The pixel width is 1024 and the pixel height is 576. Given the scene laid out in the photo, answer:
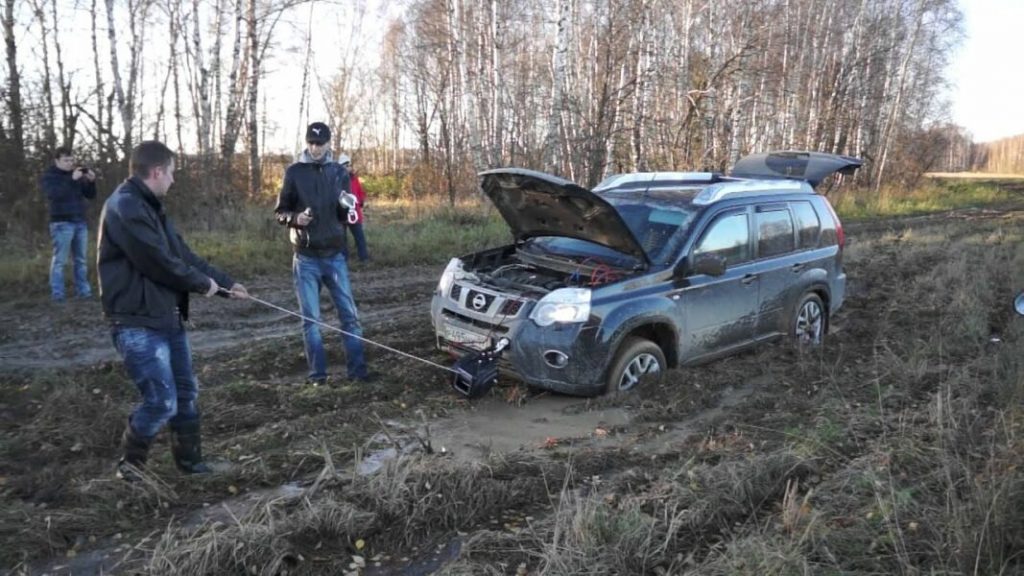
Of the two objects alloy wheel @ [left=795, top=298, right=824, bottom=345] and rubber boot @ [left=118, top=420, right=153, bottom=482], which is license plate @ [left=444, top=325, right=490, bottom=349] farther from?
alloy wheel @ [left=795, top=298, right=824, bottom=345]

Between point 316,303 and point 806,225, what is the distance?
4.79m

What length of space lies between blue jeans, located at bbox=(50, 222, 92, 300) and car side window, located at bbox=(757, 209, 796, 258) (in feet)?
26.2

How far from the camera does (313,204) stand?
19.4ft

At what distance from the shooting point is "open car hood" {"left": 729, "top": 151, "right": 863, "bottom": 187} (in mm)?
8367

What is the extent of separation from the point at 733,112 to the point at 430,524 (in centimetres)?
1994

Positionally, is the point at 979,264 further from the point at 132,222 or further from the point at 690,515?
the point at 132,222

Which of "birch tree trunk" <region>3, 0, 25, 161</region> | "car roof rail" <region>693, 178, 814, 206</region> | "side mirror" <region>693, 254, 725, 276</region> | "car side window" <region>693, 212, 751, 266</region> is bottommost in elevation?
"side mirror" <region>693, 254, 725, 276</region>

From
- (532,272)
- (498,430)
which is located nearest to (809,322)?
(532,272)

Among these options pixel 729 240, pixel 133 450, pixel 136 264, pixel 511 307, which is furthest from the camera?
pixel 729 240

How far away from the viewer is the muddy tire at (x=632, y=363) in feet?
18.4

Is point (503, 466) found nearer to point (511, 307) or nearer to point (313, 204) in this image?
point (511, 307)

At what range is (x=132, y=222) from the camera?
3949 millimetres

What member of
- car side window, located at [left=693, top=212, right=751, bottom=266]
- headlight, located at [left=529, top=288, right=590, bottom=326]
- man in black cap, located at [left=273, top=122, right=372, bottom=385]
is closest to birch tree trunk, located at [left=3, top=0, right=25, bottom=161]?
man in black cap, located at [left=273, top=122, right=372, bottom=385]

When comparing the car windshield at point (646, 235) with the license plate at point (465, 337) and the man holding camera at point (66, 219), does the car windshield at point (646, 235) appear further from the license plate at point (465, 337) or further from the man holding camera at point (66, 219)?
the man holding camera at point (66, 219)
